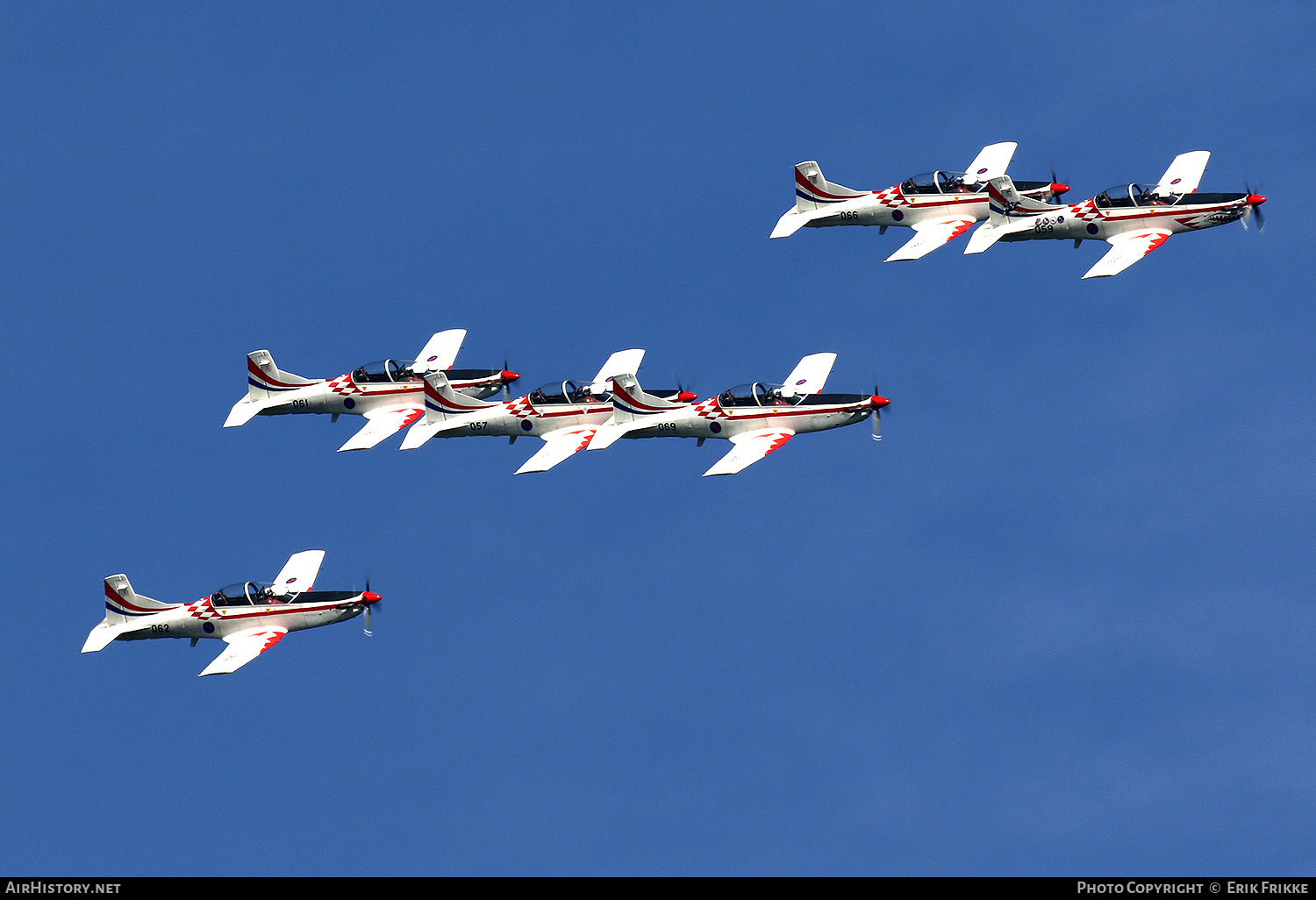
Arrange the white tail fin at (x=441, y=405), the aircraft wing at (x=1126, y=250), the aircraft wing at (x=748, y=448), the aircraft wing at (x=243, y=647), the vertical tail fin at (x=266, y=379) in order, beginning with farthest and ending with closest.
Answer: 1. the vertical tail fin at (x=266, y=379)
2. the white tail fin at (x=441, y=405)
3. the aircraft wing at (x=1126, y=250)
4. the aircraft wing at (x=748, y=448)
5. the aircraft wing at (x=243, y=647)

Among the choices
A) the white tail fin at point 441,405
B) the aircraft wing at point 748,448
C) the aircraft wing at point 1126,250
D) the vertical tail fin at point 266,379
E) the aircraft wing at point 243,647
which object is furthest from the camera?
the vertical tail fin at point 266,379

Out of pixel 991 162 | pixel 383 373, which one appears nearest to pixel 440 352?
pixel 383 373

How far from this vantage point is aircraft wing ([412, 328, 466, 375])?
112 meters

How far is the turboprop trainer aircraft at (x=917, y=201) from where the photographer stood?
365 feet

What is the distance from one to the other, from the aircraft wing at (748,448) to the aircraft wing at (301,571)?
1657 centimetres

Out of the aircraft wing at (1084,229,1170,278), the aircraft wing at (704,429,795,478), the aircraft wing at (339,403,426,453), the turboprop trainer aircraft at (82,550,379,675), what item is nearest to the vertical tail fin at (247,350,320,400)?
the aircraft wing at (339,403,426,453)

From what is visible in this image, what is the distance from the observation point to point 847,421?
102438 millimetres

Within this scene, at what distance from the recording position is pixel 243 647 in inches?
3871

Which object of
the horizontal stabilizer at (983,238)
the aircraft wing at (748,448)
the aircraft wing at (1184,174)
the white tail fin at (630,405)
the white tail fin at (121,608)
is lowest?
the white tail fin at (121,608)

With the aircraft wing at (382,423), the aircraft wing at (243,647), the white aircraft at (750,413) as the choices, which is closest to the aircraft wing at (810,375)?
the white aircraft at (750,413)

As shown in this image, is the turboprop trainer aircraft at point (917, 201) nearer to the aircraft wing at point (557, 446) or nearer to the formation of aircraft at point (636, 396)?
the formation of aircraft at point (636, 396)

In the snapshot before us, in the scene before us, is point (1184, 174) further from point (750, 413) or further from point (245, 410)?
point (245, 410)
